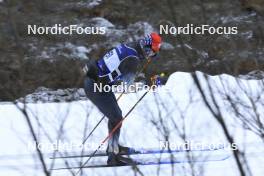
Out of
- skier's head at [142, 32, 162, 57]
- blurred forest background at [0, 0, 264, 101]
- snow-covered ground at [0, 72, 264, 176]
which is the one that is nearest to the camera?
snow-covered ground at [0, 72, 264, 176]

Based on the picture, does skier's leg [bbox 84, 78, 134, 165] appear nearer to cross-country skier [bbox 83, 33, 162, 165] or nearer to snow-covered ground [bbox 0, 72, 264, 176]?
cross-country skier [bbox 83, 33, 162, 165]

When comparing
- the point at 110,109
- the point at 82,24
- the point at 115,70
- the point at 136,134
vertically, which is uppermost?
the point at 82,24

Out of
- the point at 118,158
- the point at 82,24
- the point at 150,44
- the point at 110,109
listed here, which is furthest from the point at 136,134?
the point at 82,24

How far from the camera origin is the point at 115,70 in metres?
6.50

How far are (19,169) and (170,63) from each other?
7.17 meters

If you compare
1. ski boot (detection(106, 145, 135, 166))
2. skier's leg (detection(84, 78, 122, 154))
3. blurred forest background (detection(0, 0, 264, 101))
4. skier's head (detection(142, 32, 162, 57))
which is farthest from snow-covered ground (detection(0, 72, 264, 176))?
blurred forest background (detection(0, 0, 264, 101))

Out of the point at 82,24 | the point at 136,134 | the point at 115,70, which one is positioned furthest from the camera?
the point at 82,24

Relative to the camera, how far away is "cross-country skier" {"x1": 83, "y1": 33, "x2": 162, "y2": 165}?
6477 mm

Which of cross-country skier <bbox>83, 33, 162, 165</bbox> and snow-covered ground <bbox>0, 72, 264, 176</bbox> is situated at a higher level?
cross-country skier <bbox>83, 33, 162, 165</bbox>

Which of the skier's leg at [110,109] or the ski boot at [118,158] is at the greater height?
the skier's leg at [110,109]

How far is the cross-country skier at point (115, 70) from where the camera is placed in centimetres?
648

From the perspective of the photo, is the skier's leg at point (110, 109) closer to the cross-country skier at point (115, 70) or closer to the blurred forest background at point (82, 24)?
the cross-country skier at point (115, 70)

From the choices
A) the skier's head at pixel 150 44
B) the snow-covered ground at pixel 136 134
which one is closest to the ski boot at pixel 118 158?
the snow-covered ground at pixel 136 134

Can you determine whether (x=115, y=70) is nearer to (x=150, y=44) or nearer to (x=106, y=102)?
(x=106, y=102)
